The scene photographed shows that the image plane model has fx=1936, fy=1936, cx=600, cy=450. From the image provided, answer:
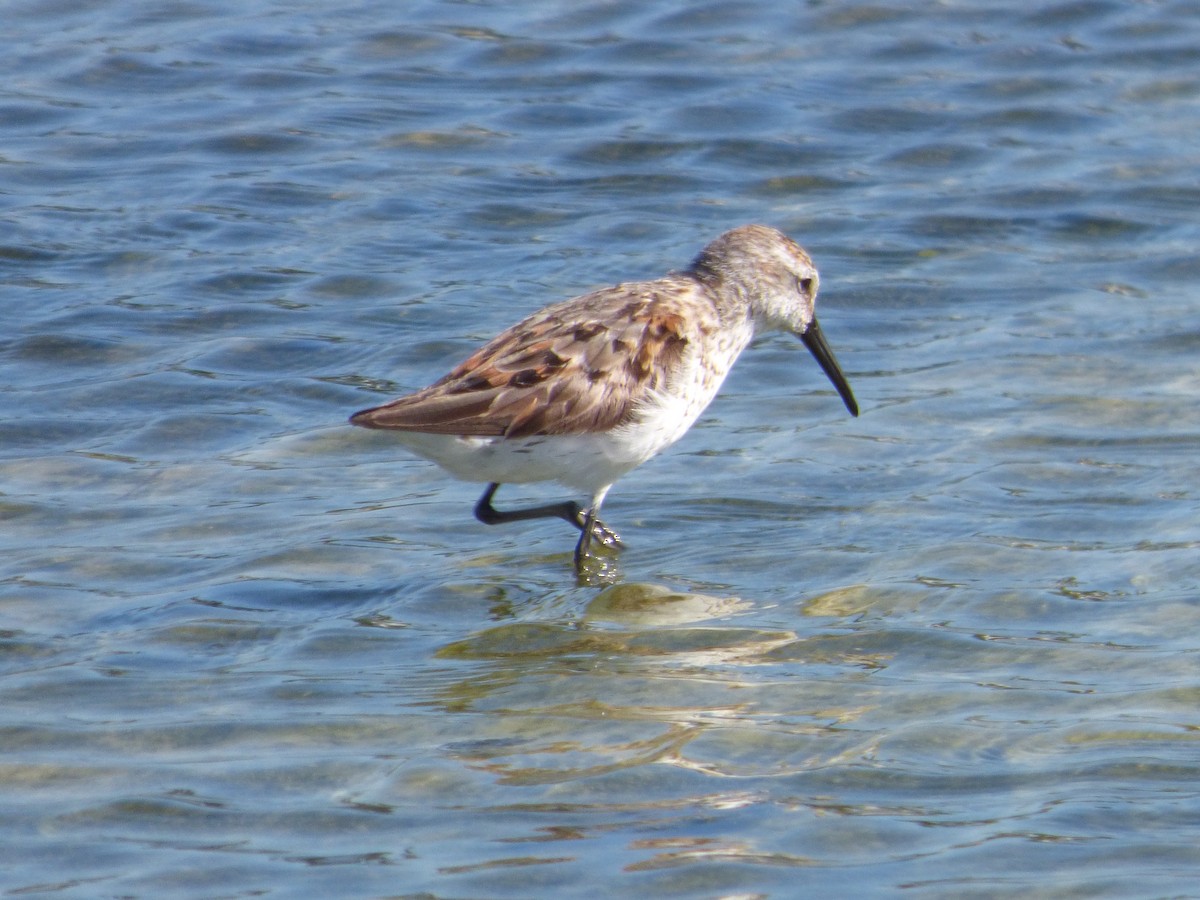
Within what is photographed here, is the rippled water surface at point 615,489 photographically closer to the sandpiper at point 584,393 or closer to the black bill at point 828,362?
the black bill at point 828,362

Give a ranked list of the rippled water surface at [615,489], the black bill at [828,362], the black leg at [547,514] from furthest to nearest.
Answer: the black bill at [828,362] < the black leg at [547,514] < the rippled water surface at [615,489]

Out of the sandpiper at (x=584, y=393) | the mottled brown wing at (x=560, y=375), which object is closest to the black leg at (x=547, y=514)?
the sandpiper at (x=584, y=393)

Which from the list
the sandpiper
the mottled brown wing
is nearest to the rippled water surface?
the sandpiper

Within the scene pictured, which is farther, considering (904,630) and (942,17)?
(942,17)

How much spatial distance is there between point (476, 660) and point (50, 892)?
82.8 inches

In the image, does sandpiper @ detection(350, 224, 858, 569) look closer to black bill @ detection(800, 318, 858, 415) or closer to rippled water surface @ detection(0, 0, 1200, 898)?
rippled water surface @ detection(0, 0, 1200, 898)

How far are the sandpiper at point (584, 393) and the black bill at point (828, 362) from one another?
0.69m

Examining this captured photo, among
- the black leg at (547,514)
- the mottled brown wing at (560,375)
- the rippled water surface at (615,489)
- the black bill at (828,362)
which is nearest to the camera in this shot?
the rippled water surface at (615,489)

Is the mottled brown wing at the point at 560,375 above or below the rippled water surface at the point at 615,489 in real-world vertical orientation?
above

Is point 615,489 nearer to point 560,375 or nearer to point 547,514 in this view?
point 547,514

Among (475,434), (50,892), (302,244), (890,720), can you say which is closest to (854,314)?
(302,244)

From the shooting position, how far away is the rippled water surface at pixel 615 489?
5.48 m

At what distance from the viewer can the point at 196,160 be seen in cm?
1285

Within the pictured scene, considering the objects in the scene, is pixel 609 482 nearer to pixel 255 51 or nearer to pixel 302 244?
pixel 302 244
